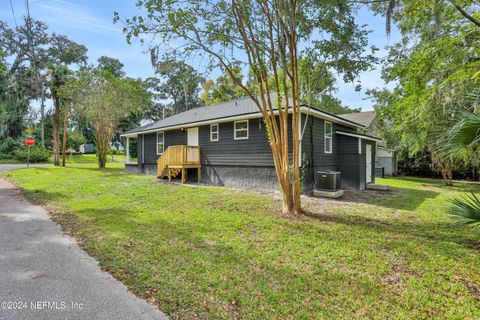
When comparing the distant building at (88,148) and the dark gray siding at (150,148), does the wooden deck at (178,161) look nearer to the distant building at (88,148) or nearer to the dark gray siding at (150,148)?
the dark gray siding at (150,148)

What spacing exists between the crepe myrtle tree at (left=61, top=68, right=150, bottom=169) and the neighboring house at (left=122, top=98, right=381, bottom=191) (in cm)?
768

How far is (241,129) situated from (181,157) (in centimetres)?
335

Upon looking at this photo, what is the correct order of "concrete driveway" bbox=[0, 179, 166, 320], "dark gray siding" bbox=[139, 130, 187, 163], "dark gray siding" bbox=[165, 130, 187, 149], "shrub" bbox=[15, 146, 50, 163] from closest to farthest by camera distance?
"concrete driveway" bbox=[0, 179, 166, 320], "dark gray siding" bbox=[165, 130, 187, 149], "dark gray siding" bbox=[139, 130, 187, 163], "shrub" bbox=[15, 146, 50, 163]

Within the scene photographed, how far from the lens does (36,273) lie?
3225mm

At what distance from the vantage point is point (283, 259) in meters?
3.80

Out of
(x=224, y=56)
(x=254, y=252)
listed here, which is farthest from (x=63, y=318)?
Result: (x=224, y=56)

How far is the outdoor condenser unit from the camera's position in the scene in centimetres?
930

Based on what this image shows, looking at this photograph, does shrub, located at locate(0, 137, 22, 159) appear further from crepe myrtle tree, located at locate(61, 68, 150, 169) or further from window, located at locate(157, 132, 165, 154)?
window, located at locate(157, 132, 165, 154)

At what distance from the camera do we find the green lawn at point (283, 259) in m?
2.69

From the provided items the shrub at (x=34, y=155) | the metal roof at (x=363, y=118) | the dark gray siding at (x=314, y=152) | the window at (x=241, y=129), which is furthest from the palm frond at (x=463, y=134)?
the shrub at (x=34, y=155)

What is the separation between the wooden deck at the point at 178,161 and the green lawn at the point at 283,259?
17.1ft

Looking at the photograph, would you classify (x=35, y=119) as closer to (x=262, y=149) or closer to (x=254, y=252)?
(x=262, y=149)

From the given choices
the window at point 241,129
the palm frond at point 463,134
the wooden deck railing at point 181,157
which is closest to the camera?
the palm frond at point 463,134

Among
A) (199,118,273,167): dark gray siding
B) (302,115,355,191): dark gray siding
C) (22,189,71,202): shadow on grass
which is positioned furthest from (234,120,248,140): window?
(22,189,71,202): shadow on grass
